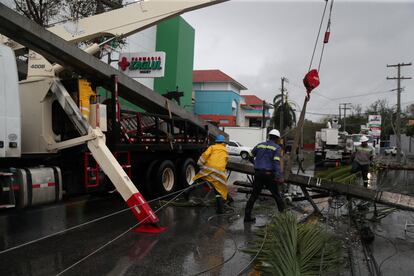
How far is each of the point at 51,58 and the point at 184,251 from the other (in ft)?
14.2

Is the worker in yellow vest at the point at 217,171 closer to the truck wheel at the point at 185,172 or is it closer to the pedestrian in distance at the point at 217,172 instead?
the pedestrian in distance at the point at 217,172

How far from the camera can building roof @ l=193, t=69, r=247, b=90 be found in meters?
54.3

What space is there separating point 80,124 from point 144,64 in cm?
1050

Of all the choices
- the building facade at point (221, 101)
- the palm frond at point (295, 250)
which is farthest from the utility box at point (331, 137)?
the palm frond at point (295, 250)

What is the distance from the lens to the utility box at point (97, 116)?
25.6 feet

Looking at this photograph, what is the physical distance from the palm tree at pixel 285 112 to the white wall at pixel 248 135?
11267 mm

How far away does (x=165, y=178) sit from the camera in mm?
10414

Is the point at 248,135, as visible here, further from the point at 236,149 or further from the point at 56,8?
the point at 56,8

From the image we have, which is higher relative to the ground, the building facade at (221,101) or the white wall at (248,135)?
the building facade at (221,101)

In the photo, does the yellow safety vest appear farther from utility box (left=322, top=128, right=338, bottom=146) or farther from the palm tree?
the palm tree

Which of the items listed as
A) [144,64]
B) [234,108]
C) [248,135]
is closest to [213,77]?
[234,108]

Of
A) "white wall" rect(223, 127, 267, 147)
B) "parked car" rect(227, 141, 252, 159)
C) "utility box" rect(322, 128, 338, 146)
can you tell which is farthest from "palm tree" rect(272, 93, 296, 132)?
"utility box" rect(322, 128, 338, 146)

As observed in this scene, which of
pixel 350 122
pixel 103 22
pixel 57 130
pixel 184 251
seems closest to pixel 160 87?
pixel 103 22

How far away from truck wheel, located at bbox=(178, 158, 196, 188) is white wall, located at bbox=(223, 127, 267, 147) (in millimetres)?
32104
